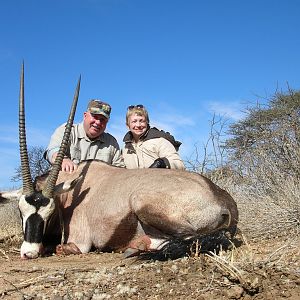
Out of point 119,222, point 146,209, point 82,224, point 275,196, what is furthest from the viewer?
point 275,196

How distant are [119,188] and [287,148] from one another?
9.74 feet

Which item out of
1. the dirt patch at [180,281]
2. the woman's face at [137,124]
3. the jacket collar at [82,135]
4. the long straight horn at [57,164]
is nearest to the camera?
the dirt patch at [180,281]

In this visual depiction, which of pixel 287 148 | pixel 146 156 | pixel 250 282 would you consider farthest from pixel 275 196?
pixel 250 282

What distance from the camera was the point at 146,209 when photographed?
4.06 m

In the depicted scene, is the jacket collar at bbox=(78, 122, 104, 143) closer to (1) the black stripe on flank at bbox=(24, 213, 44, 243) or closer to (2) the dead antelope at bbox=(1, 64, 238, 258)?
(2) the dead antelope at bbox=(1, 64, 238, 258)

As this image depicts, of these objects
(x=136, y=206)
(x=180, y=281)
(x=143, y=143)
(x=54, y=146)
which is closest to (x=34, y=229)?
(x=136, y=206)

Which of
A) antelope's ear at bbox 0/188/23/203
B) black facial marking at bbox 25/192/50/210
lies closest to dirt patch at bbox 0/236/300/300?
black facial marking at bbox 25/192/50/210

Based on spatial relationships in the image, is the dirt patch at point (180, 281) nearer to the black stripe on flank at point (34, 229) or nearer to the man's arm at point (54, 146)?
the black stripe on flank at point (34, 229)

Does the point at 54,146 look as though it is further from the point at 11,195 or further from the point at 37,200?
the point at 37,200

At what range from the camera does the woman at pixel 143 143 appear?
226 inches

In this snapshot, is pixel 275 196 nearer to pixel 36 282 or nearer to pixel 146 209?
pixel 146 209

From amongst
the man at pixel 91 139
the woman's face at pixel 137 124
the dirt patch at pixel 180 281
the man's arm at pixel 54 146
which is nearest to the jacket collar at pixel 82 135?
the man at pixel 91 139

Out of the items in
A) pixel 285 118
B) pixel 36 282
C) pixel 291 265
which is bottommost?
pixel 36 282

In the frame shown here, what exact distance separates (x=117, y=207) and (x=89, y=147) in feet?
5.79
